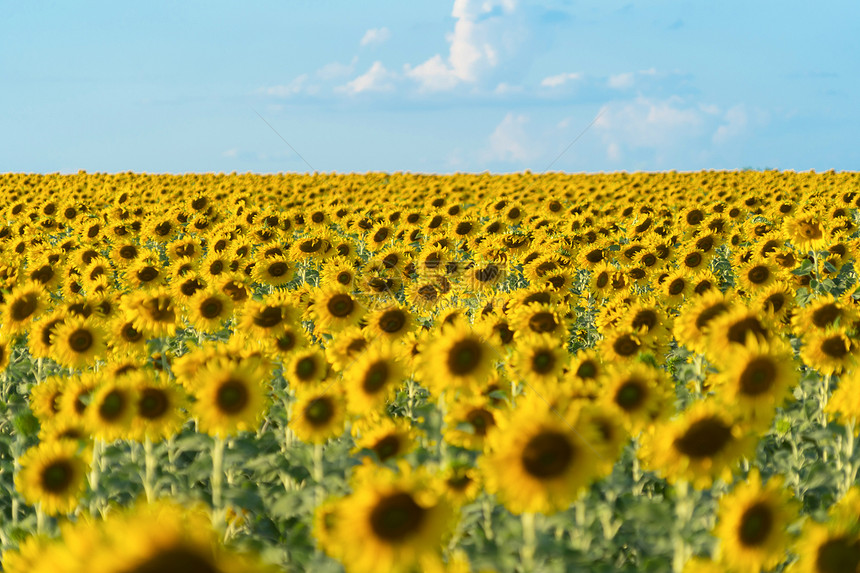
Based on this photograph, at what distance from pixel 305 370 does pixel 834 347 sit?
5.20 m

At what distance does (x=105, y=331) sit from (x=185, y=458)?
182 cm

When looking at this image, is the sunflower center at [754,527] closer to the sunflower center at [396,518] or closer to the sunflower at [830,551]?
the sunflower at [830,551]

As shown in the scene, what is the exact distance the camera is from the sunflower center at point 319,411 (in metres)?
5.70

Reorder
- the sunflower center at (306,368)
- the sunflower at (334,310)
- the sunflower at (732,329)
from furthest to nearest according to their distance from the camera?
the sunflower at (334,310)
the sunflower center at (306,368)
the sunflower at (732,329)

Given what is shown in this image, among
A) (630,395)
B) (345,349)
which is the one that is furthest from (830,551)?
(345,349)

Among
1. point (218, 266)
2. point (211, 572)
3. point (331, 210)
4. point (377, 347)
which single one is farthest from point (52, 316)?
point (331, 210)

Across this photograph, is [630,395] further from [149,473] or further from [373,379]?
[149,473]

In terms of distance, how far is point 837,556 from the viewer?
376 cm

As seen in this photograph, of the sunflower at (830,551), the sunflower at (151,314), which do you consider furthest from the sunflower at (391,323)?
the sunflower at (830,551)

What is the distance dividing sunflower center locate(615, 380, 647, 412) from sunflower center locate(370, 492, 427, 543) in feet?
7.71

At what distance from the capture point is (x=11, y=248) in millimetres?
14781

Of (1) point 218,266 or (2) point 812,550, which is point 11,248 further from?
(2) point 812,550

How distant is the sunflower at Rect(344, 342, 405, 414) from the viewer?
5844mm

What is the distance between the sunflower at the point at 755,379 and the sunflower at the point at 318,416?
3068 millimetres
